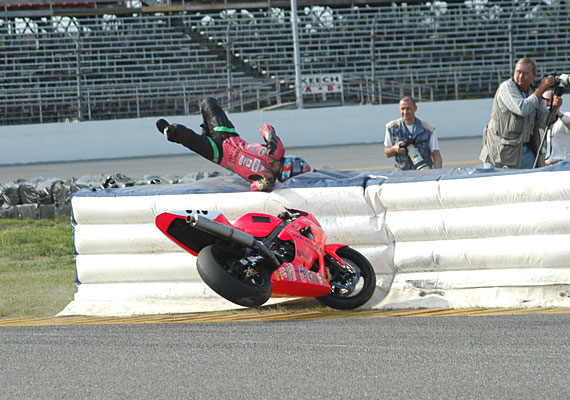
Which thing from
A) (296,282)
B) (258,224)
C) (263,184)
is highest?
(263,184)

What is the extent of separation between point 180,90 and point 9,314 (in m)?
15.6

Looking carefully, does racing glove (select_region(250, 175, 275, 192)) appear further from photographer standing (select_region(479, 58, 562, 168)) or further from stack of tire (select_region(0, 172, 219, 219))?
stack of tire (select_region(0, 172, 219, 219))

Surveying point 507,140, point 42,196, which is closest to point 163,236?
point 507,140

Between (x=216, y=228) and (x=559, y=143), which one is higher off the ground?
(x=559, y=143)

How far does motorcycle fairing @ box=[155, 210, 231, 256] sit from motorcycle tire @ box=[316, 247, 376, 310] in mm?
801

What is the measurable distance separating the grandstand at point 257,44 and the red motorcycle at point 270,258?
15.4 meters

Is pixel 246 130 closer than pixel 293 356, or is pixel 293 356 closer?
pixel 293 356

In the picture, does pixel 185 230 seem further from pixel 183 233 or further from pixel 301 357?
pixel 301 357

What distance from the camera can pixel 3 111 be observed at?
65.7 feet

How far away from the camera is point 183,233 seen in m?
4.71

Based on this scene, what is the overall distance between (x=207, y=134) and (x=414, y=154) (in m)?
1.81

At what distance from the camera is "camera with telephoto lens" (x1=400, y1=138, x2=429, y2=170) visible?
657 cm

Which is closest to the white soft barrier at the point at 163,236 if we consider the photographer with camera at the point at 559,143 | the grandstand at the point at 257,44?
the photographer with camera at the point at 559,143

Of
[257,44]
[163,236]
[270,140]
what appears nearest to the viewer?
[163,236]
